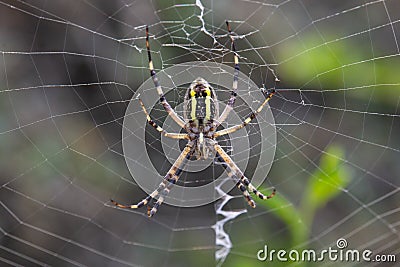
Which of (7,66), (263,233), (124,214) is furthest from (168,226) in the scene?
(7,66)

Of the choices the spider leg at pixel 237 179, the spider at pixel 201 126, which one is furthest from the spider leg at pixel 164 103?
the spider leg at pixel 237 179

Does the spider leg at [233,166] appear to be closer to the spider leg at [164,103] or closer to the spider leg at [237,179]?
the spider leg at [237,179]

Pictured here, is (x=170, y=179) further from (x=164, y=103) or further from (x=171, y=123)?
(x=164, y=103)

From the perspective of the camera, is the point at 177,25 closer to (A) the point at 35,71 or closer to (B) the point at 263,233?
(A) the point at 35,71

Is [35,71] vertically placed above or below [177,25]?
below

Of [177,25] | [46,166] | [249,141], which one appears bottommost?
[46,166]
